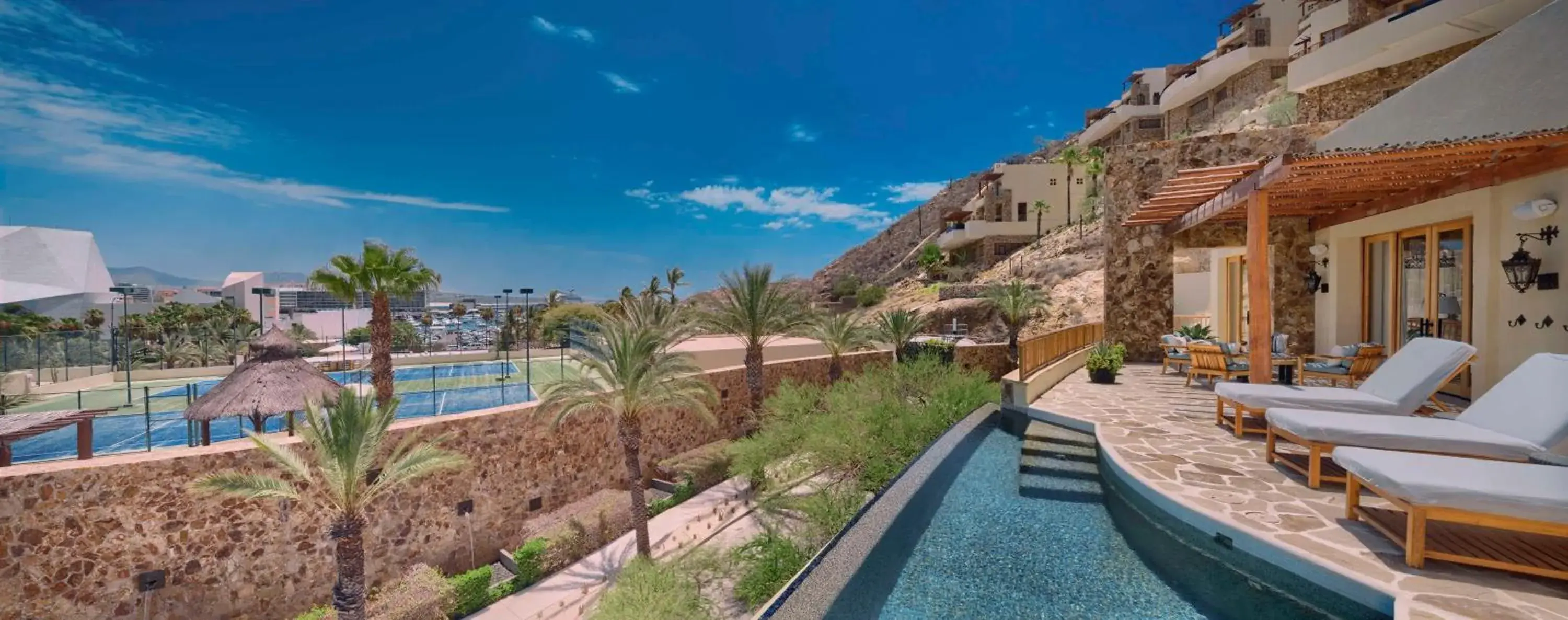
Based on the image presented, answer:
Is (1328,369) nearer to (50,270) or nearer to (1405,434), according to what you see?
(1405,434)

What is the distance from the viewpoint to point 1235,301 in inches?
498

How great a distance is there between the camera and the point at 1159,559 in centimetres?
380

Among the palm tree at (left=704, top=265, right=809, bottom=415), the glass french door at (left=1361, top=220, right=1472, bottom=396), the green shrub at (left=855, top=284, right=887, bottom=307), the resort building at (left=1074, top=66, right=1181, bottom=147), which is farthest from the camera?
the resort building at (left=1074, top=66, right=1181, bottom=147)

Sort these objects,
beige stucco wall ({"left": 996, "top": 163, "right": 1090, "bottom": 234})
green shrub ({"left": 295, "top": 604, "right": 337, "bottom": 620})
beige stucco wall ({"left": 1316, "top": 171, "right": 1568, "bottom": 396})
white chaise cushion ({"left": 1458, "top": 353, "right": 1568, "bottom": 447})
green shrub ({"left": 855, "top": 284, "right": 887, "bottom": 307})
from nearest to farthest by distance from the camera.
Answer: white chaise cushion ({"left": 1458, "top": 353, "right": 1568, "bottom": 447}), beige stucco wall ({"left": 1316, "top": 171, "right": 1568, "bottom": 396}), green shrub ({"left": 295, "top": 604, "right": 337, "bottom": 620}), green shrub ({"left": 855, "top": 284, "right": 887, "bottom": 307}), beige stucco wall ({"left": 996, "top": 163, "right": 1090, "bottom": 234})

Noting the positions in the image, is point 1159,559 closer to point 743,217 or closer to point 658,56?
point 658,56

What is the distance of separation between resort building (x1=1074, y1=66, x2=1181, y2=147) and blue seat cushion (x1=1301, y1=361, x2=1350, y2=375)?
35.9 metres

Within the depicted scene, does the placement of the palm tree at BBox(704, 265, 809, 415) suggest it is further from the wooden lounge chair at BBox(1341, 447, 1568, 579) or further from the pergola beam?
the wooden lounge chair at BBox(1341, 447, 1568, 579)

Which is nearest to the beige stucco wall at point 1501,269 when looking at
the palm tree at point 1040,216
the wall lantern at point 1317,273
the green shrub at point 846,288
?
the wall lantern at point 1317,273

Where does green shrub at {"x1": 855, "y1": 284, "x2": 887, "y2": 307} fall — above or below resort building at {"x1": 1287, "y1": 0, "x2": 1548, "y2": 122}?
below

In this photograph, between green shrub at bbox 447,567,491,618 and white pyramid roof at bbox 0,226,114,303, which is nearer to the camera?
green shrub at bbox 447,567,491,618

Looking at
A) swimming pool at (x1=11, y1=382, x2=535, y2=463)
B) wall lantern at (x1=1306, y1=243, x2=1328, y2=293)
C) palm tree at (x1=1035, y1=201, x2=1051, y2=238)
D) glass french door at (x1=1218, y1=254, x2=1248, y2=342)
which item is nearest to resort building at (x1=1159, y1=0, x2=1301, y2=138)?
palm tree at (x1=1035, y1=201, x2=1051, y2=238)

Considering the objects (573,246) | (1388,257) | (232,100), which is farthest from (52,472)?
(573,246)

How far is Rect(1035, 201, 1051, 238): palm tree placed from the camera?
36.7 meters

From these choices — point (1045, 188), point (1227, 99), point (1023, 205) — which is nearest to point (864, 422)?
point (1023, 205)
